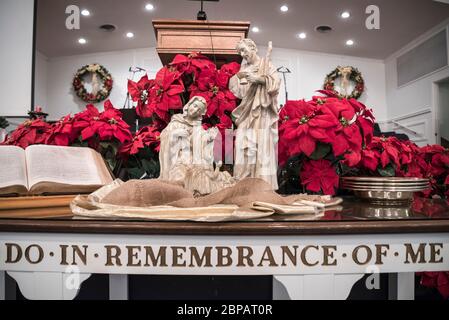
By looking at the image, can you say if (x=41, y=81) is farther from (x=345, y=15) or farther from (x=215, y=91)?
(x=215, y=91)

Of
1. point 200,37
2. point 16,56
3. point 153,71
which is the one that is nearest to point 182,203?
point 200,37

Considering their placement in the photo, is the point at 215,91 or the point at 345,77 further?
the point at 345,77

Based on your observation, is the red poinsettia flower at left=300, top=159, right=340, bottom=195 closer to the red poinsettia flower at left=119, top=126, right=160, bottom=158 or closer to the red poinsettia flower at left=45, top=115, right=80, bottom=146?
the red poinsettia flower at left=119, top=126, right=160, bottom=158

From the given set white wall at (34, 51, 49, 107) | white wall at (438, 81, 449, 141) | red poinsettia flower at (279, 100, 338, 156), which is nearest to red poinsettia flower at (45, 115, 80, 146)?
red poinsettia flower at (279, 100, 338, 156)

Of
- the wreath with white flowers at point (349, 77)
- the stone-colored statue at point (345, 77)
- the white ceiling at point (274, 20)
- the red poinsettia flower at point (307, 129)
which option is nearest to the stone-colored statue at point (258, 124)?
the red poinsettia flower at point (307, 129)

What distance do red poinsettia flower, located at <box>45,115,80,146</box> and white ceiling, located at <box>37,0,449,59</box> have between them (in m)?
3.21

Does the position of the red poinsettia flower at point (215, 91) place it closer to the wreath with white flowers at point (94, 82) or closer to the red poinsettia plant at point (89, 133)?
the red poinsettia plant at point (89, 133)

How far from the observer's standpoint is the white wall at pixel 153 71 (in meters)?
4.70

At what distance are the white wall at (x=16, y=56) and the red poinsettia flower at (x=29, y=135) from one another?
192 cm

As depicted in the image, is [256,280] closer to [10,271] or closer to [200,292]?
[200,292]

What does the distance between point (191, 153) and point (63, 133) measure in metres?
0.33

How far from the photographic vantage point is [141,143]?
30.4 inches

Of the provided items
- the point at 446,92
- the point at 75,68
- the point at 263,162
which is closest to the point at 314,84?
the point at 446,92
